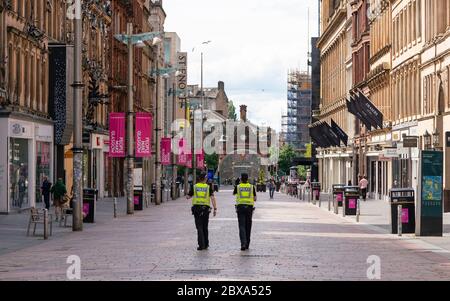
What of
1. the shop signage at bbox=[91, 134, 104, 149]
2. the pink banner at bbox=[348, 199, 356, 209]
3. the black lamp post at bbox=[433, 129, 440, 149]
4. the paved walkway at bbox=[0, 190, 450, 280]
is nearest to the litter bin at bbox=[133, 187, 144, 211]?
the pink banner at bbox=[348, 199, 356, 209]

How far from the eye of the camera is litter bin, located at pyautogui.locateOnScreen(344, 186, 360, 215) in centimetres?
4897

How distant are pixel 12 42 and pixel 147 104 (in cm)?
6639

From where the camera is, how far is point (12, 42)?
4894 centimetres

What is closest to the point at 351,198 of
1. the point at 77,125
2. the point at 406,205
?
the point at 77,125

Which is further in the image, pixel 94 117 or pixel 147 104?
pixel 147 104

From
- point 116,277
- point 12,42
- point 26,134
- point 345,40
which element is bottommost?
point 116,277

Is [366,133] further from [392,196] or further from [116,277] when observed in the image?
[116,277]

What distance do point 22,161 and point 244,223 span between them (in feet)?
85.8

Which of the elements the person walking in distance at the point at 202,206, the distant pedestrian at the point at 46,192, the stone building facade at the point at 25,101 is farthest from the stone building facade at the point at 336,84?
the person walking in distance at the point at 202,206

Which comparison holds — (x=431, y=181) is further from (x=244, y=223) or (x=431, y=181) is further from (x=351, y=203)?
(x=351, y=203)

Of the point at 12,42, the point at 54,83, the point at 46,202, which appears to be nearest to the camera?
the point at 12,42

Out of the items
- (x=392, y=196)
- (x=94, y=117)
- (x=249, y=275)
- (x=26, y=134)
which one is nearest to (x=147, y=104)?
(x=94, y=117)

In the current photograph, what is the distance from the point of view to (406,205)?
108 ft

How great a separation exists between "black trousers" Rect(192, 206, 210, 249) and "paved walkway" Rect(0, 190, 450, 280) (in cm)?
26
